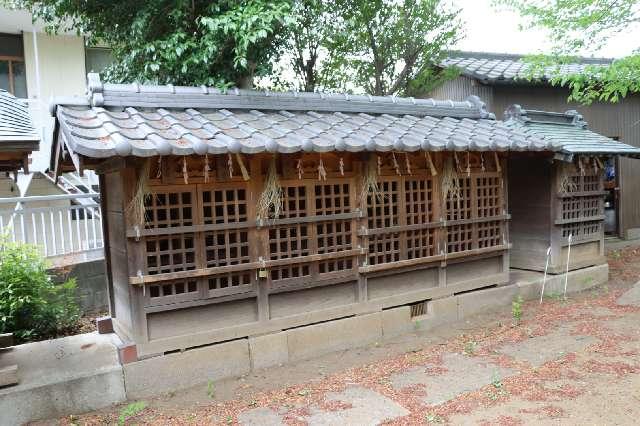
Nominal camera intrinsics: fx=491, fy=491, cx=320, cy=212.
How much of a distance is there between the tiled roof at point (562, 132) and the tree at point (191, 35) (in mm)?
4935

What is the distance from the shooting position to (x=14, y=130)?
4.70 m

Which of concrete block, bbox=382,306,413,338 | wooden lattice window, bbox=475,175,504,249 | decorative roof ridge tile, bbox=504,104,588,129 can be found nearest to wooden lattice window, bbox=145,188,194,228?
concrete block, bbox=382,306,413,338

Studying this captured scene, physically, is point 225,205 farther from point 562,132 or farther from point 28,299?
point 562,132

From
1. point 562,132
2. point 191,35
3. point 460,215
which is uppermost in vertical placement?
point 191,35

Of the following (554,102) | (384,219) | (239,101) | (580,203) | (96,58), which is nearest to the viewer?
(239,101)

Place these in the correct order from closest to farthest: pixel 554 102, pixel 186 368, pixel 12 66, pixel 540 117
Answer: pixel 186 368 < pixel 540 117 < pixel 12 66 < pixel 554 102

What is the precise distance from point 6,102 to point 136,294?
9.21ft

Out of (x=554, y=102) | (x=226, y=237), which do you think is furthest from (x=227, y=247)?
(x=554, y=102)

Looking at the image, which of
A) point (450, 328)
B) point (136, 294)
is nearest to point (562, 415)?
point (450, 328)

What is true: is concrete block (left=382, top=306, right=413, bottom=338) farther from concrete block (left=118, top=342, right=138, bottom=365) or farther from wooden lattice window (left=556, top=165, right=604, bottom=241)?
wooden lattice window (left=556, top=165, right=604, bottom=241)

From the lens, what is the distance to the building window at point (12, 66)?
14.0 meters

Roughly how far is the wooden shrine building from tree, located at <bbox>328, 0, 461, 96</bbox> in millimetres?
3249

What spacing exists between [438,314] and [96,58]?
42.9 feet

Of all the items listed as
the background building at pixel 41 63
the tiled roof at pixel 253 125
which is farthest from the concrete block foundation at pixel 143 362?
the background building at pixel 41 63
